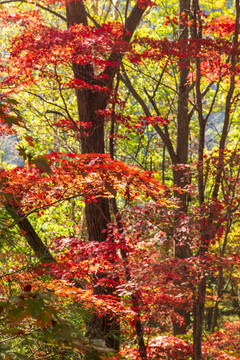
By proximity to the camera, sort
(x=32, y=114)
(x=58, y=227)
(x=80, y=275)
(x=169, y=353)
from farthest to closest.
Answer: (x=32, y=114) → (x=58, y=227) → (x=169, y=353) → (x=80, y=275)

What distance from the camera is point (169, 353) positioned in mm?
5289

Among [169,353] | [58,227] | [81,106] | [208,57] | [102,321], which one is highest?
[208,57]

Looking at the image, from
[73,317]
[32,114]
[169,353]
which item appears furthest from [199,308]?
[32,114]

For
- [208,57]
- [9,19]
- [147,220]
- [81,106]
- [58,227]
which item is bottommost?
[58,227]

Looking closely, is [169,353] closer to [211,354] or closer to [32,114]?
[211,354]

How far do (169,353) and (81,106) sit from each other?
4018mm

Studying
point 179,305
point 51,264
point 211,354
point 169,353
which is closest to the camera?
point 51,264

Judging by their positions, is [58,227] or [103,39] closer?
[103,39]

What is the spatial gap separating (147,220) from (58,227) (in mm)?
4517

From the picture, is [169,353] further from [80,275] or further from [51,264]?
[51,264]

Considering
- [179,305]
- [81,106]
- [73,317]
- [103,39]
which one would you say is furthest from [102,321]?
[103,39]

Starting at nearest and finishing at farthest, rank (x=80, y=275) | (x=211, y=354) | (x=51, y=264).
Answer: (x=51, y=264) → (x=80, y=275) → (x=211, y=354)

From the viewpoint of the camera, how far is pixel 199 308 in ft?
15.8

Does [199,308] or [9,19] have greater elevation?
[9,19]
